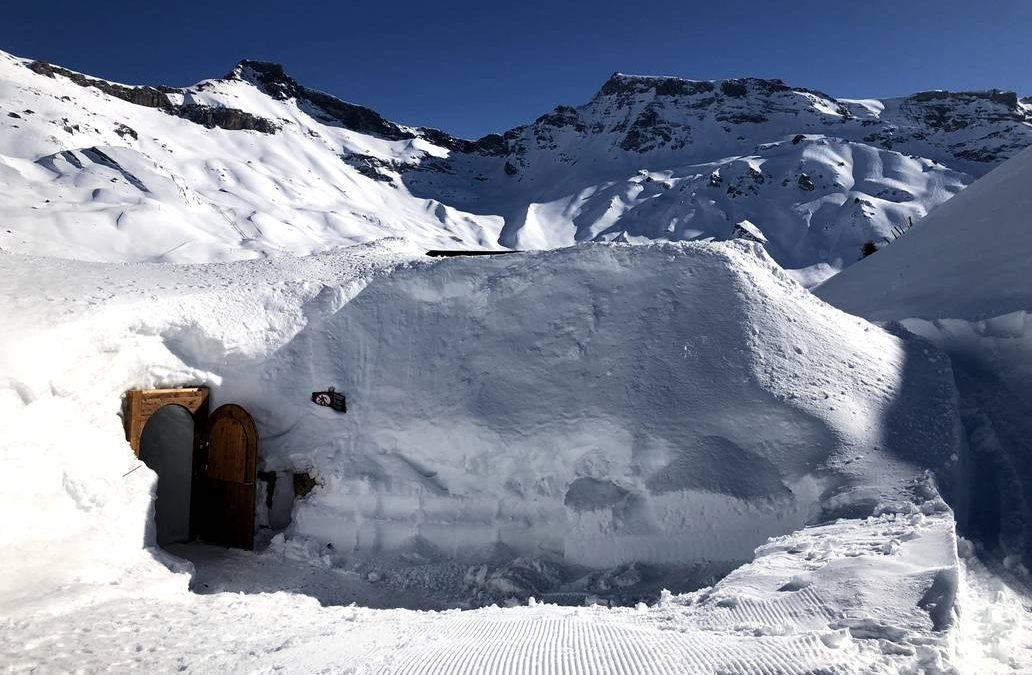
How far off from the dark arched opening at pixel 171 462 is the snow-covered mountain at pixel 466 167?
742 inches

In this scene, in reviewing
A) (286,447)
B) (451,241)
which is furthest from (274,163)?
(286,447)

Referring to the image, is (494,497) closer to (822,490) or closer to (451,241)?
(822,490)

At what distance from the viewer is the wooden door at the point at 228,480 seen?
324 inches

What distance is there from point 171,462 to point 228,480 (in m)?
1.38

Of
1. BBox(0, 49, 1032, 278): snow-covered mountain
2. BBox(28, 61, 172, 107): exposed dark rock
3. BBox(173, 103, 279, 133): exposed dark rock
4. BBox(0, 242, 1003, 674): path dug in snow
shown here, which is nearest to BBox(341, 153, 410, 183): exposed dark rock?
BBox(0, 49, 1032, 278): snow-covered mountain

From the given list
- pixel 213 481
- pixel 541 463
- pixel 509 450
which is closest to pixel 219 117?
pixel 213 481

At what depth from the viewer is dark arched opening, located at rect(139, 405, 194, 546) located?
28.7 ft

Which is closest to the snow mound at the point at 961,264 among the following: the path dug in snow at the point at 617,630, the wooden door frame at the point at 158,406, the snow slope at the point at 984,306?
the snow slope at the point at 984,306

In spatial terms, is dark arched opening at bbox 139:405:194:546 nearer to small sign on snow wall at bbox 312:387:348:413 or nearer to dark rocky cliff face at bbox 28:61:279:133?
small sign on snow wall at bbox 312:387:348:413

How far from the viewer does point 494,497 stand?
7.82 m

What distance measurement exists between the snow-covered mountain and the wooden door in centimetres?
2014

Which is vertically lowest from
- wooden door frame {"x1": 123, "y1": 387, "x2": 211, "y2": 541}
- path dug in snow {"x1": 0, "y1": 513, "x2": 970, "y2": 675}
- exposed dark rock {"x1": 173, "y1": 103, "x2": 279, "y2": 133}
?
path dug in snow {"x1": 0, "y1": 513, "x2": 970, "y2": 675}

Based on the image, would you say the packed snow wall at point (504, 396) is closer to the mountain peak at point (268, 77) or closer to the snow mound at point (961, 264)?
the snow mound at point (961, 264)

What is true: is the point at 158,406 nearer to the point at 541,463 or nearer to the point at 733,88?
the point at 541,463
